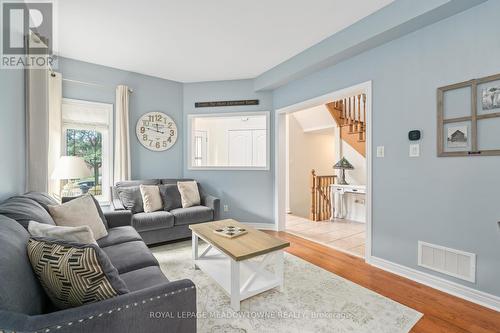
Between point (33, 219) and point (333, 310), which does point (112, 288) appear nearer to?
point (33, 219)

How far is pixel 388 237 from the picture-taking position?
8.55ft

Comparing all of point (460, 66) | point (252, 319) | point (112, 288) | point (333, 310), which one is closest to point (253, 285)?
point (252, 319)

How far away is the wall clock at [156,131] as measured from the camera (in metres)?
4.04

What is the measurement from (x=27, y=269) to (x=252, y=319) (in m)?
1.42

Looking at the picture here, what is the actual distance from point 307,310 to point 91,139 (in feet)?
12.6

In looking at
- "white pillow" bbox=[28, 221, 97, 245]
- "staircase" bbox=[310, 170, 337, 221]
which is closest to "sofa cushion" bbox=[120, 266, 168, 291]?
"white pillow" bbox=[28, 221, 97, 245]

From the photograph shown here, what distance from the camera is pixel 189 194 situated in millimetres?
3711

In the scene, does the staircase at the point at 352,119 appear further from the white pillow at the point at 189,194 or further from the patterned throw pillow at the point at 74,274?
the patterned throw pillow at the point at 74,274

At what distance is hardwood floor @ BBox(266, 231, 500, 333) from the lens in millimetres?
1705

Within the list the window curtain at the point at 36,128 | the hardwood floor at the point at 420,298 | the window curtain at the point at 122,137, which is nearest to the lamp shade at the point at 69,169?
the window curtain at the point at 36,128

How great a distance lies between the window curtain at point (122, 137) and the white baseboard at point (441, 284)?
3.74 m

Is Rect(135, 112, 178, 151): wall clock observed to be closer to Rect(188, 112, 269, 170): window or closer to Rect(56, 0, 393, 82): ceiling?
Rect(56, 0, 393, 82): ceiling

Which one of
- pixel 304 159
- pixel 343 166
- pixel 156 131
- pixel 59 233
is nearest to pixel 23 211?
pixel 59 233

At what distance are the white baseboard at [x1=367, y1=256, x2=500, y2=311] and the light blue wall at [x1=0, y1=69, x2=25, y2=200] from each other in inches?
144
